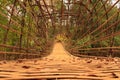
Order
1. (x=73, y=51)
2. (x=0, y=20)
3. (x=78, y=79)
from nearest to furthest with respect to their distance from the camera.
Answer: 1. (x=78, y=79)
2. (x=73, y=51)
3. (x=0, y=20)

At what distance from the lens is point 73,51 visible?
4918 millimetres

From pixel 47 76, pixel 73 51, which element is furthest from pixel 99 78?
pixel 73 51

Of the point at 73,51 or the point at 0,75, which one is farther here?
the point at 73,51

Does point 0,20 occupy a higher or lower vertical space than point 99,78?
higher

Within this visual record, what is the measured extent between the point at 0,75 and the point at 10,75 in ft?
0.10

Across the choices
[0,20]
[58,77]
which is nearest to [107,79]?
[58,77]

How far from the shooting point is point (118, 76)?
802 mm

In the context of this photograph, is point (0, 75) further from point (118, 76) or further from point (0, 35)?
point (0, 35)

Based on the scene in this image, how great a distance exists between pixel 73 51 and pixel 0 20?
1450mm

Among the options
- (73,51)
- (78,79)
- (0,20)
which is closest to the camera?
(78,79)

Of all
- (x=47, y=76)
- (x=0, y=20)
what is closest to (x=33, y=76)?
(x=47, y=76)

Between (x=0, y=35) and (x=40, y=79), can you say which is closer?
(x=40, y=79)

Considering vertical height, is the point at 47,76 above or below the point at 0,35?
below

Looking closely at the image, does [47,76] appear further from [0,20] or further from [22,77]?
[0,20]
